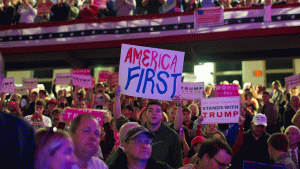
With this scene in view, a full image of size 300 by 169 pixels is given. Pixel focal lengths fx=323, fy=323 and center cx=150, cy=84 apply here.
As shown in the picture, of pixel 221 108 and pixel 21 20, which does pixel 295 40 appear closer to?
pixel 221 108

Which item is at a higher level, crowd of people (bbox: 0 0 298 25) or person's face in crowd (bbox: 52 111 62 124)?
crowd of people (bbox: 0 0 298 25)

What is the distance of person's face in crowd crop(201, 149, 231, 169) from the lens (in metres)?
2.56

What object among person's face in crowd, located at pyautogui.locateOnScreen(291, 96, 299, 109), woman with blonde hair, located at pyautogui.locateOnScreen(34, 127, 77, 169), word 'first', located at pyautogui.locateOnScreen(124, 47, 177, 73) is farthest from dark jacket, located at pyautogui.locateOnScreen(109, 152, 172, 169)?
person's face in crowd, located at pyautogui.locateOnScreen(291, 96, 299, 109)

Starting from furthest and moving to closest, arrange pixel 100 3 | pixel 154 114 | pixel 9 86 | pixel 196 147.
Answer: pixel 100 3, pixel 9 86, pixel 196 147, pixel 154 114

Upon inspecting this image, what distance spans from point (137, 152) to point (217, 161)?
659 millimetres

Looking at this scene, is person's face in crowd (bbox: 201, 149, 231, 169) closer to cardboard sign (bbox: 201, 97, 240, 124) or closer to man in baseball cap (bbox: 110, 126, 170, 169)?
man in baseball cap (bbox: 110, 126, 170, 169)

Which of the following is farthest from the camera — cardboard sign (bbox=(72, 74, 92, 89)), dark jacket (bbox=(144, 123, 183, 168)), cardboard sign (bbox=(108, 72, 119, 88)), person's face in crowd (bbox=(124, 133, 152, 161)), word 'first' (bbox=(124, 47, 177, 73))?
cardboard sign (bbox=(108, 72, 119, 88))

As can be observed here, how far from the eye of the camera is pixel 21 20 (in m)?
11.9

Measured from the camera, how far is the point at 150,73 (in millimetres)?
4602

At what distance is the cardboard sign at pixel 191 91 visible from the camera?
6.84m

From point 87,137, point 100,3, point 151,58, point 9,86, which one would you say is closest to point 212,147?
point 87,137

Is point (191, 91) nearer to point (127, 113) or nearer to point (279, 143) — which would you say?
point (127, 113)

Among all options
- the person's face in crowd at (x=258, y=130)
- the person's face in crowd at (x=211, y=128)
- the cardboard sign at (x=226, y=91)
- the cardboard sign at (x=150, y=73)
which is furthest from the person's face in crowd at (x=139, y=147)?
the cardboard sign at (x=226, y=91)

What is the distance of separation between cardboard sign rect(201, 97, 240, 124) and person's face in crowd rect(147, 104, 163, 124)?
156 centimetres
